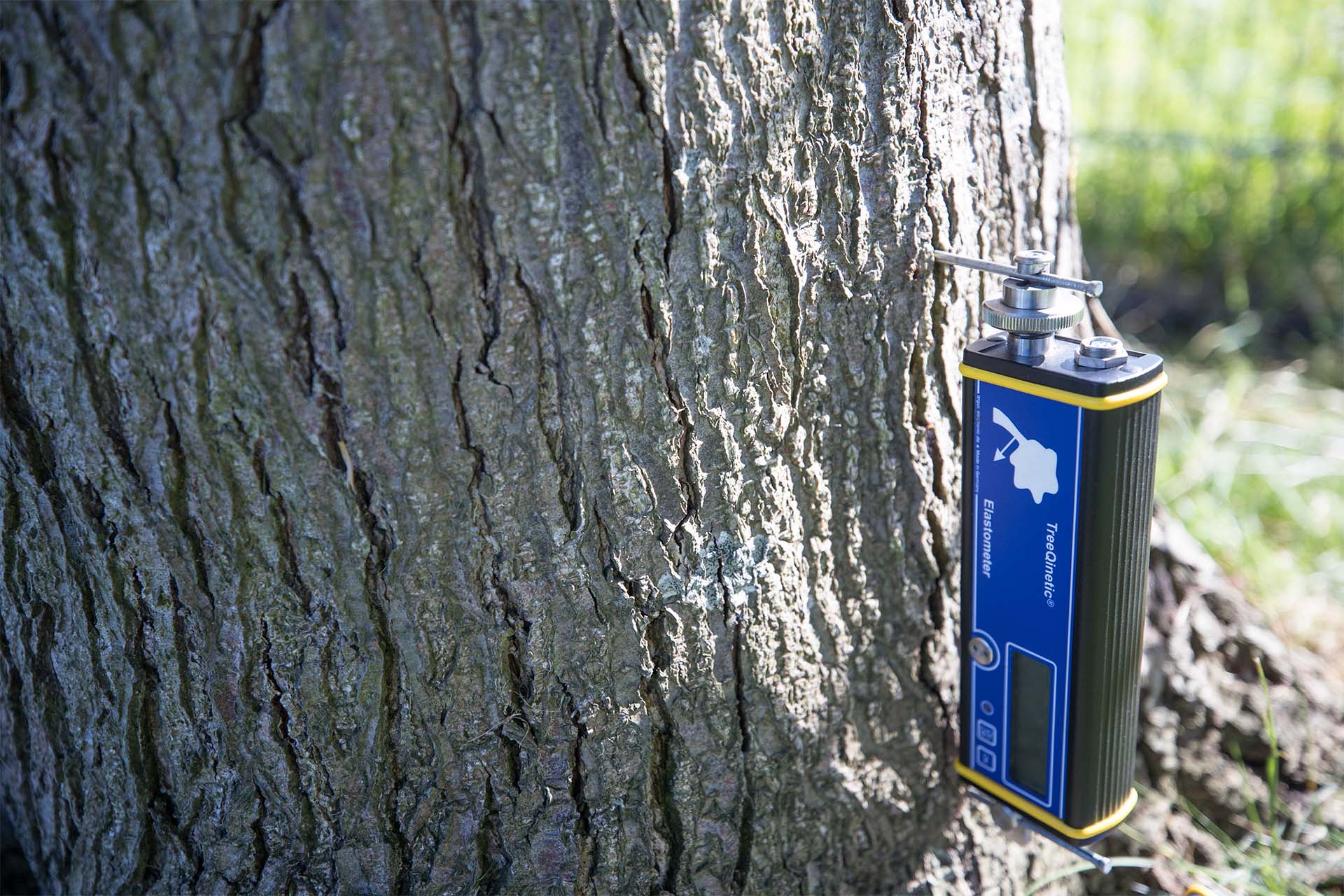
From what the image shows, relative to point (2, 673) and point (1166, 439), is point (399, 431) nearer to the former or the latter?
point (2, 673)

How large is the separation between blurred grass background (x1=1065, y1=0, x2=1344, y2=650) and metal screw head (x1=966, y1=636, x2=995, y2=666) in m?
1.78

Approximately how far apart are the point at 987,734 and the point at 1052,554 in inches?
13.6

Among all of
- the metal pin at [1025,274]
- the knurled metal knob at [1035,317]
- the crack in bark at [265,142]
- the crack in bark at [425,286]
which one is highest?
the crack in bark at [265,142]

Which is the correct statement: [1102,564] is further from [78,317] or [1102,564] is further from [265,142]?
[78,317]

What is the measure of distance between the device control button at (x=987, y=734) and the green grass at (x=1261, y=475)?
1361 mm

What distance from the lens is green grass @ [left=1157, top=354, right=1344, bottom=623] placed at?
276 centimetres

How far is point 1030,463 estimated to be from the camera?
1.33 m

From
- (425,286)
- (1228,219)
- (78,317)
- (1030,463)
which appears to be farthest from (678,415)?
(1228,219)

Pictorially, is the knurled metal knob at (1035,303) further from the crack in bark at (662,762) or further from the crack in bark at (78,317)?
the crack in bark at (78,317)

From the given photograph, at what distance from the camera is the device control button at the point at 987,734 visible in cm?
157

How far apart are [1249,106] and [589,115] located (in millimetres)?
4081

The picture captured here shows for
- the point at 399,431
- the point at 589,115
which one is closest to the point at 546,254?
the point at 589,115

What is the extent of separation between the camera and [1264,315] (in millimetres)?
3984

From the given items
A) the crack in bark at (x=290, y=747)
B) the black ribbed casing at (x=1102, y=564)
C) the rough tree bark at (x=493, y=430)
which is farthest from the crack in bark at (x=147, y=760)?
the black ribbed casing at (x=1102, y=564)
